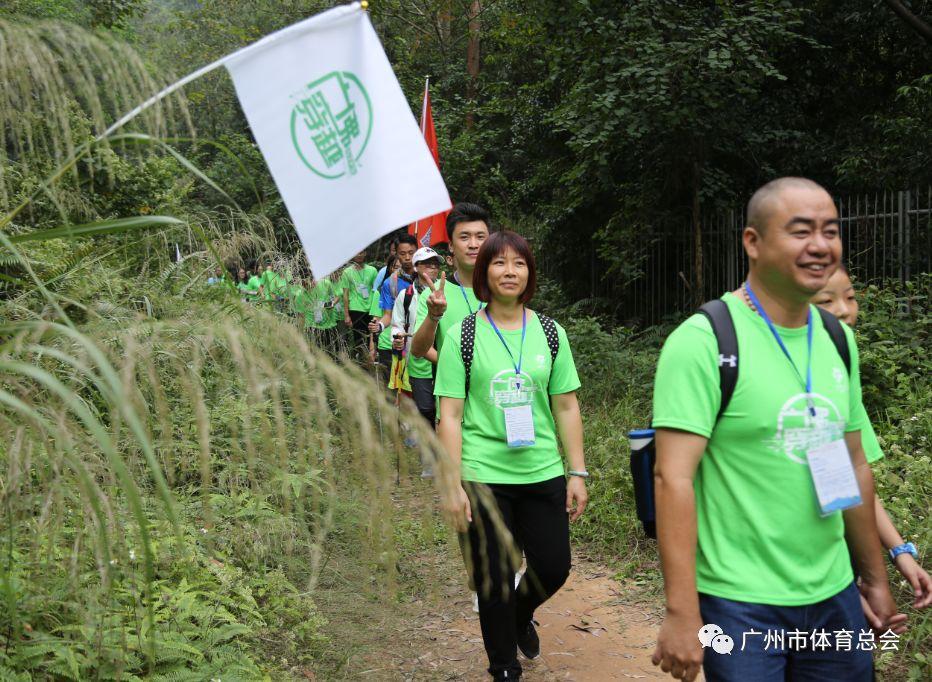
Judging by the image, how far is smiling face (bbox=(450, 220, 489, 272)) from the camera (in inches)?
→ 182

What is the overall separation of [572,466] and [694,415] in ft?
5.77

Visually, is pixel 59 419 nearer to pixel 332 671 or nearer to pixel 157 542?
pixel 157 542

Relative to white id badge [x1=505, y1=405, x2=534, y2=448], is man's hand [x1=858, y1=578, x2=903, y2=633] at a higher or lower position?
lower

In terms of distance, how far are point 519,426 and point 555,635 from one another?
1643 mm

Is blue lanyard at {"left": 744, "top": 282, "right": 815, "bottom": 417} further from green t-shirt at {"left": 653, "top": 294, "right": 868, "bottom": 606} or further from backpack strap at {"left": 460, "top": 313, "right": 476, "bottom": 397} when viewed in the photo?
backpack strap at {"left": 460, "top": 313, "right": 476, "bottom": 397}

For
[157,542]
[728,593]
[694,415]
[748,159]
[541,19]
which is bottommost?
[157,542]

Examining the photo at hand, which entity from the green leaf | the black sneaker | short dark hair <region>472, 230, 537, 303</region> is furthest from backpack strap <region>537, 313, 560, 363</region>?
the green leaf

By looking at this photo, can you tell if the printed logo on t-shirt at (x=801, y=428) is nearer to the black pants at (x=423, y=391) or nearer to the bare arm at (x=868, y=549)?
the bare arm at (x=868, y=549)

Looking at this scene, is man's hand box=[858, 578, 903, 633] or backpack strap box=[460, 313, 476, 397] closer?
man's hand box=[858, 578, 903, 633]

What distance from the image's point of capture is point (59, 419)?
5.01 feet

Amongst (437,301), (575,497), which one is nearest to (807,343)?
(575,497)

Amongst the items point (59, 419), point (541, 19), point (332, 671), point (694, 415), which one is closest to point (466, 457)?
point (332, 671)

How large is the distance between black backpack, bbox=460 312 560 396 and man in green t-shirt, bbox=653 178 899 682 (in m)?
1.49

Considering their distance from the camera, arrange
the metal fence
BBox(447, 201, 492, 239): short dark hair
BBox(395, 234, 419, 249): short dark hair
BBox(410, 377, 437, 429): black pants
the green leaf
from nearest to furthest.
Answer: the green leaf, BBox(447, 201, 492, 239): short dark hair, BBox(410, 377, 437, 429): black pants, BBox(395, 234, 419, 249): short dark hair, the metal fence
